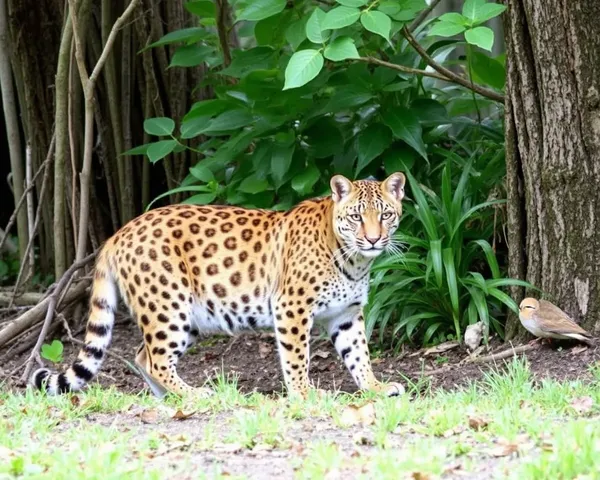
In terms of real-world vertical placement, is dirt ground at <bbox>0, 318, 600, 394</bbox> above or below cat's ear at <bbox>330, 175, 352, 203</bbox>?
below

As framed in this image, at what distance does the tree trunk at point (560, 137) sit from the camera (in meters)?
7.34

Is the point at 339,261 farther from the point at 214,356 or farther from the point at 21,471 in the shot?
the point at 21,471

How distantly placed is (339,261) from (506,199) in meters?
1.64

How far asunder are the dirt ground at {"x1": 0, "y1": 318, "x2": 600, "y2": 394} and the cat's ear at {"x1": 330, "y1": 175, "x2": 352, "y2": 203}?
1.34 m

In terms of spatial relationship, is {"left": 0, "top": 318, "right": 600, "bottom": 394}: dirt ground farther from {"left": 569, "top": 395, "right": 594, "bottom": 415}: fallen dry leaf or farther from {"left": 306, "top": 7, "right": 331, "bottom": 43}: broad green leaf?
{"left": 306, "top": 7, "right": 331, "bottom": 43}: broad green leaf

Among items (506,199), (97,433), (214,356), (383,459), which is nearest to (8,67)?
(214,356)

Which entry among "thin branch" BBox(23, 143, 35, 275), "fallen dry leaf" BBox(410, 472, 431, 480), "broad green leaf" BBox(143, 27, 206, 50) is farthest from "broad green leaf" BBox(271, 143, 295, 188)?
"fallen dry leaf" BBox(410, 472, 431, 480)

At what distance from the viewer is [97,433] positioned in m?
5.46

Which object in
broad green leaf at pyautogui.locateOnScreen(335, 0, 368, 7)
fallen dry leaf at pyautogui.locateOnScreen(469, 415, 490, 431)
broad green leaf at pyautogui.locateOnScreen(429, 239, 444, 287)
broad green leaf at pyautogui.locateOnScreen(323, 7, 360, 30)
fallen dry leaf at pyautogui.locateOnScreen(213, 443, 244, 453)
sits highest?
broad green leaf at pyautogui.locateOnScreen(335, 0, 368, 7)

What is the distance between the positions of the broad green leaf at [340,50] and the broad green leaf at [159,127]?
239 centimetres

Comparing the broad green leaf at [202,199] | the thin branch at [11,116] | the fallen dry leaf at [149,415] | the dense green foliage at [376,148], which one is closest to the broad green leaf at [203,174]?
the dense green foliage at [376,148]

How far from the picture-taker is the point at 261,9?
24.4 ft

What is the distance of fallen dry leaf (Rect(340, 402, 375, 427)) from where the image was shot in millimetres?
5602

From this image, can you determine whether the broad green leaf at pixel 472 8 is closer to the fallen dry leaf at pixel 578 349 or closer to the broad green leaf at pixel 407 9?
the broad green leaf at pixel 407 9
